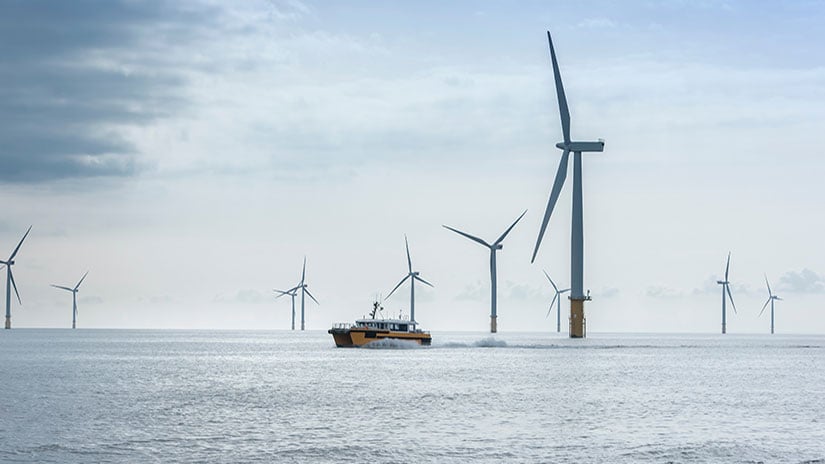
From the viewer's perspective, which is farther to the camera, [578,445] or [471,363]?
[471,363]

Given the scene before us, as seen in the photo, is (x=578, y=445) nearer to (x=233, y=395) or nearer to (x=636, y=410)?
(x=636, y=410)

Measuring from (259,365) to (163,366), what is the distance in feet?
47.7

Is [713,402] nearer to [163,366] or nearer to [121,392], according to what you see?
[121,392]

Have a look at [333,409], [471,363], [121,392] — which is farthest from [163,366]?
[333,409]

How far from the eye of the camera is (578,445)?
69688 millimetres

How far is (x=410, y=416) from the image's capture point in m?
86.8

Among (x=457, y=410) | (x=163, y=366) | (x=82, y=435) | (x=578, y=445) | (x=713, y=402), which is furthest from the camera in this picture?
(x=163, y=366)

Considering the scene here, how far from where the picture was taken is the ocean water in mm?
66625

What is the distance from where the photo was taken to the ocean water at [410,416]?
66625 mm

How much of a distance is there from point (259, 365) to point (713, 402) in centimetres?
9040

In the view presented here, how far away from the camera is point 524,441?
71938mm

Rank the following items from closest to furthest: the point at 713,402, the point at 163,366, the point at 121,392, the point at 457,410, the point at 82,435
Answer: the point at 82,435 < the point at 457,410 < the point at 713,402 < the point at 121,392 < the point at 163,366

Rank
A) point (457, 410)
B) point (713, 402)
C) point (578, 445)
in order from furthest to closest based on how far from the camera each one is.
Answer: point (713, 402) < point (457, 410) < point (578, 445)

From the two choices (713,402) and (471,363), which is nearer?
(713,402)
